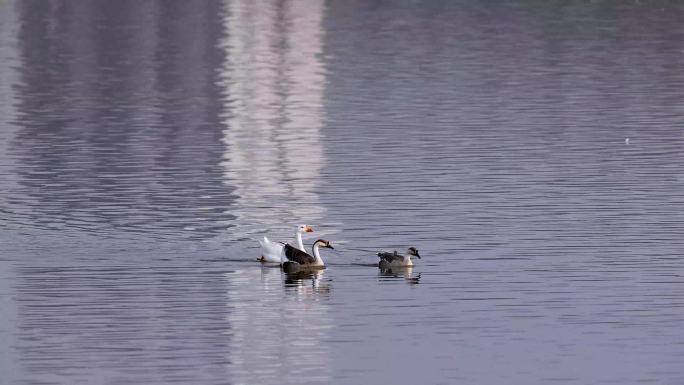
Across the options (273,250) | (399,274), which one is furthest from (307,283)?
(399,274)

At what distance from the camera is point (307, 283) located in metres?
34.0

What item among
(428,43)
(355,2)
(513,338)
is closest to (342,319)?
(513,338)

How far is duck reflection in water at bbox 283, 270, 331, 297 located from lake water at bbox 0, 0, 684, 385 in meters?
0.14

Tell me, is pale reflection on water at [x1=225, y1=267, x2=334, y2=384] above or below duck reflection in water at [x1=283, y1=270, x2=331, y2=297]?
above

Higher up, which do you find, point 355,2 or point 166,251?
point 166,251

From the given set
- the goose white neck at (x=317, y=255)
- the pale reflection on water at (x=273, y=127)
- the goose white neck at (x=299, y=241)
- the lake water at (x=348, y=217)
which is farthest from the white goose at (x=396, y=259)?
the pale reflection on water at (x=273, y=127)

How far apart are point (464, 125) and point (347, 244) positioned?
22.3 meters

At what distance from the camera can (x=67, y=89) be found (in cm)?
7612

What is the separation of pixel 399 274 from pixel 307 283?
5.53 ft

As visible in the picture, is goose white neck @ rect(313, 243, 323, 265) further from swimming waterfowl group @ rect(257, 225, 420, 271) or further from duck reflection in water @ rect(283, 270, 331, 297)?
duck reflection in water @ rect(283, 270, 331, 297)

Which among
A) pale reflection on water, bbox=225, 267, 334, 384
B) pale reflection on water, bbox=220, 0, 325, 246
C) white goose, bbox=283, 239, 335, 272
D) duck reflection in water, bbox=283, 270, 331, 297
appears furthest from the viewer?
pale reflection on water, bbox=220, 0, 325, 246

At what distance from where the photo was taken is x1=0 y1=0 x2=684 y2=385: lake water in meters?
28.4

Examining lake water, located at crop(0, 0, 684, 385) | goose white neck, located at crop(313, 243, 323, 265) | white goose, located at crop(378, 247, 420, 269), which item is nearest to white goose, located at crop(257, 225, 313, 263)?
lake water, located at crop(0, 0, 684, 385)

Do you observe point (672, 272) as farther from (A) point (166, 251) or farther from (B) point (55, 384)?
(B) point (55, 384)
